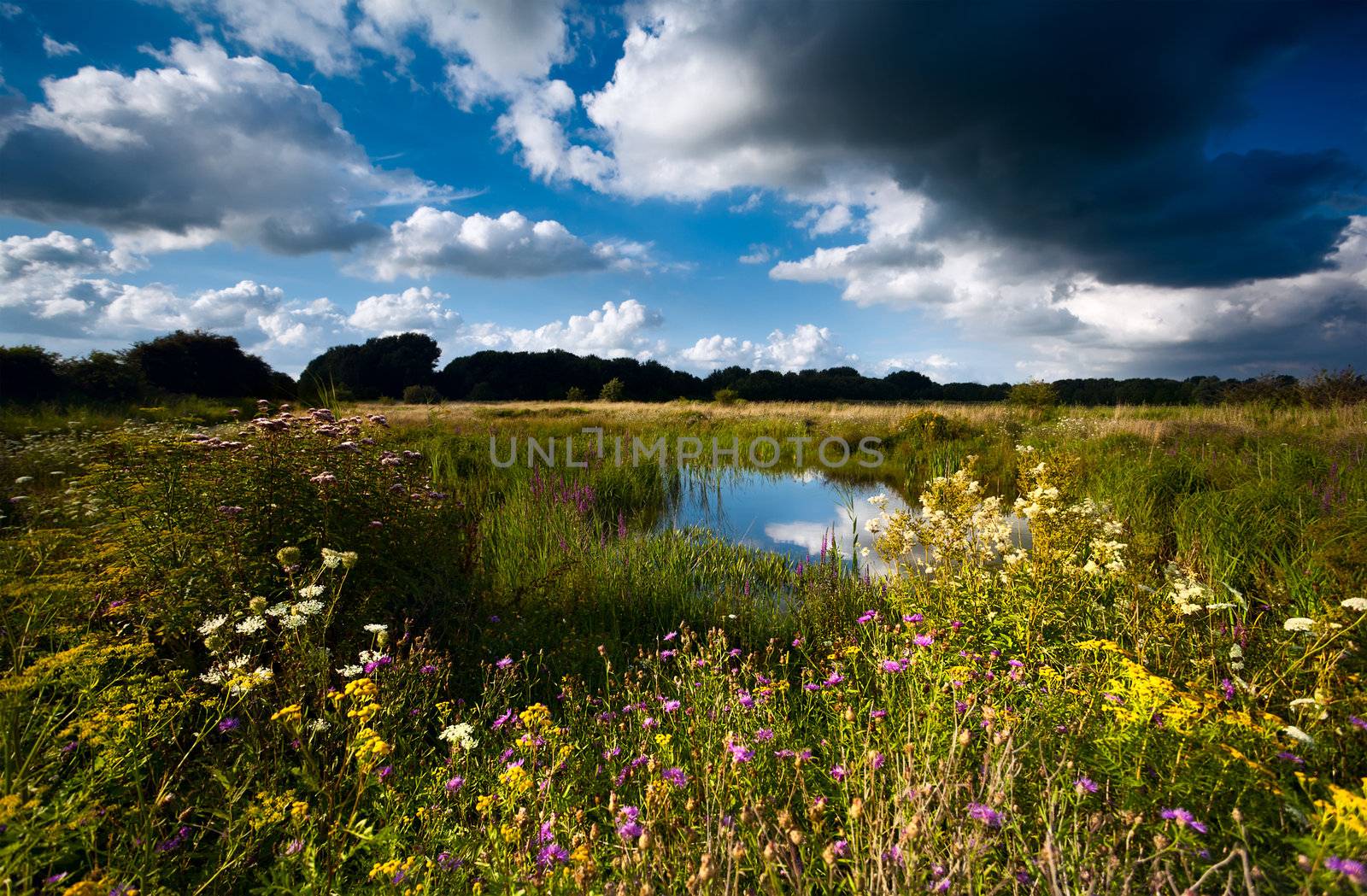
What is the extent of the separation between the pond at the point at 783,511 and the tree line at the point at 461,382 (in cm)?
526

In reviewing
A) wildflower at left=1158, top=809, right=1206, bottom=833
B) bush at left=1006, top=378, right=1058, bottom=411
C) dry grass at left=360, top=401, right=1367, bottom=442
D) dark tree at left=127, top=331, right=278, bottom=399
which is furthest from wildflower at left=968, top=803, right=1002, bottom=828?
dark tree at left=127, top=331, right=278, bottom=399

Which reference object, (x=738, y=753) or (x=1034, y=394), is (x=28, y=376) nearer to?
(x=738, y=753)

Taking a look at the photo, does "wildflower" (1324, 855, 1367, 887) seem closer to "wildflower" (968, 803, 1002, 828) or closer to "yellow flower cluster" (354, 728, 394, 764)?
"wildflower" (968, 803, 1002, 828)

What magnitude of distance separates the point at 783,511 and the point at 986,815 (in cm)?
849

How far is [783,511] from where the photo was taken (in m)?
9.68

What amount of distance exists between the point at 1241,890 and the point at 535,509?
6105 millimetres

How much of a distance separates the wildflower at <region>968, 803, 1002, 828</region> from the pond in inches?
160

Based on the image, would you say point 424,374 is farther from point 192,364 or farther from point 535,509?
point 535,509

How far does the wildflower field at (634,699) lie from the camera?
4.57ft

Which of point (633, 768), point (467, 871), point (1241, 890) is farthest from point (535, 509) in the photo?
point (1241, 890)

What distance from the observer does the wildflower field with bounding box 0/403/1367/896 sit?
139cm

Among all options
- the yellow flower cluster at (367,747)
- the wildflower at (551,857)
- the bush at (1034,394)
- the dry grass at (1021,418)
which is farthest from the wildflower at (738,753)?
the bush at (1034,394)

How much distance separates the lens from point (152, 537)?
9.77ft

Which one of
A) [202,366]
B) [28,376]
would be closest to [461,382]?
[202,366]
